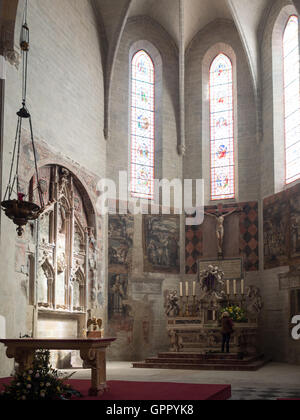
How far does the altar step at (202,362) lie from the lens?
16344mm

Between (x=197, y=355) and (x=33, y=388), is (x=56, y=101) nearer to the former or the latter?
(x=197, y=355)

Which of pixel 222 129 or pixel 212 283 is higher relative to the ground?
pixel 222 129

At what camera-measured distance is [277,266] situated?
66.6 ft

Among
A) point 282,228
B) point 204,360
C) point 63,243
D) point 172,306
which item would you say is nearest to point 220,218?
point 282,228

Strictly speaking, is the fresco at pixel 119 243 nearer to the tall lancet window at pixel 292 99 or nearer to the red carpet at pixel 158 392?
the tall lancet window at pixel 292 99

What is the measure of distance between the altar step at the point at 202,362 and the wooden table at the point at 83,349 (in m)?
6.81

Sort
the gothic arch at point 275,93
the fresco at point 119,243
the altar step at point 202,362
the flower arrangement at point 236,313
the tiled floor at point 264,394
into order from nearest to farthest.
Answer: the tiled floor at point 264,394 → the altar step at point 202,362 → the flower arrangement at point 236,313 → the fresco at point 119,243 → the gothic arch at point 275,93

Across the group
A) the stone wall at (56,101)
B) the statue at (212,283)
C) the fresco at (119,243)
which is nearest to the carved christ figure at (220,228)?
the statue at (212,283)

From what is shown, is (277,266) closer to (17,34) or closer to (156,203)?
(156,203)

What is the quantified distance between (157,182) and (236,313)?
6539 millimetres

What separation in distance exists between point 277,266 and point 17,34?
37.8ft

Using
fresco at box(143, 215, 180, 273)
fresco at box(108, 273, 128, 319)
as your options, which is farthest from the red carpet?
fresco at box(143, 215, 180, 273)

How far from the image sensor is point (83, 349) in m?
9.91

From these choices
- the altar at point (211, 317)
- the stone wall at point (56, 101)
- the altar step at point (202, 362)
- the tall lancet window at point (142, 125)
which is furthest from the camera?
the tall lancet window at point (142, 125)
